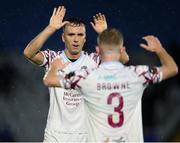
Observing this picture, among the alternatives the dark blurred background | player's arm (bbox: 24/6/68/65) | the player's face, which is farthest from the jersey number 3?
the dark blurred background

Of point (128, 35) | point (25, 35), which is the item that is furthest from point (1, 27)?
point (128, 35)

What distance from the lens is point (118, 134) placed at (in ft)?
12.3

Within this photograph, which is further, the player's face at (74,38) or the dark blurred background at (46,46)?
the dark blurred background at (46,46)

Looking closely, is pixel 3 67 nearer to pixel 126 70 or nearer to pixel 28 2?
pixel 28 2

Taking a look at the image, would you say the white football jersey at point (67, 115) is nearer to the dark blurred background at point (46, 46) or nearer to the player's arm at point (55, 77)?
the player's arm at point (55, 77)

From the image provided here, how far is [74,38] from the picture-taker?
15.8 feet

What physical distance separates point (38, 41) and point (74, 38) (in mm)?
348

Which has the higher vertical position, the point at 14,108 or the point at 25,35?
the point at 25,35

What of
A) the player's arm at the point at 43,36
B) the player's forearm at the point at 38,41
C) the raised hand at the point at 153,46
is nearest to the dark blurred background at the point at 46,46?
the player's arm at the point at 43,36

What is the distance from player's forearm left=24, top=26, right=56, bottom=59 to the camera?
4.45 m

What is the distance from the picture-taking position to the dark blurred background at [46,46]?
6.16m

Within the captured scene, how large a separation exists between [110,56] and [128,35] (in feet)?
8.33

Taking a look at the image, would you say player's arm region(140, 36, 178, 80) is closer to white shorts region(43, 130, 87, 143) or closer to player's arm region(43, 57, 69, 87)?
player's arm region(43, 57, 69, 87)

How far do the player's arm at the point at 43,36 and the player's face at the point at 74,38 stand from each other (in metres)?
0.22
